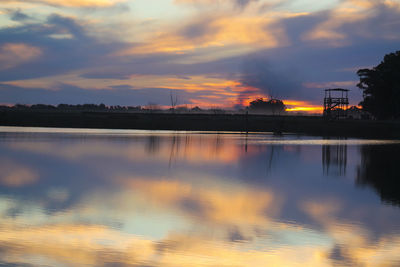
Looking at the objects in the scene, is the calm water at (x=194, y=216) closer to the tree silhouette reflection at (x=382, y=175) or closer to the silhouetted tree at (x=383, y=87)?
the tree silhouette reflection at (x=382, y=175)

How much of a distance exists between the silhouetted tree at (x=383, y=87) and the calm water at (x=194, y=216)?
→ 2681 inches

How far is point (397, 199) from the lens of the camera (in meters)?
25.4

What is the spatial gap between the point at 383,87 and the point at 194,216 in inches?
3669

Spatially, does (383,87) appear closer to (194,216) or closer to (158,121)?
(158,121)

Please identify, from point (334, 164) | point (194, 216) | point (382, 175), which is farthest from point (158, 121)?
point (194, 216)

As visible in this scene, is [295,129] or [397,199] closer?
[397,199]

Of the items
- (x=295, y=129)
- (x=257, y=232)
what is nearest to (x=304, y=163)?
(x=257, y=232)

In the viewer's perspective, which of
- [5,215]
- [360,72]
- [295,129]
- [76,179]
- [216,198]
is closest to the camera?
[5,215]

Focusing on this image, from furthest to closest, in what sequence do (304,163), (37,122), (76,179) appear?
(37,122)
(304,163)
(76,179)

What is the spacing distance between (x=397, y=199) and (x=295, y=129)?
104 m

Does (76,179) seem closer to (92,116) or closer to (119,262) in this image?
(119,262)

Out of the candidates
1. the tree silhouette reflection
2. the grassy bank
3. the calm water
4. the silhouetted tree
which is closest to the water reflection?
the calm water

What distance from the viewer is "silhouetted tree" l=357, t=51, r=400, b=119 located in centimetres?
10100

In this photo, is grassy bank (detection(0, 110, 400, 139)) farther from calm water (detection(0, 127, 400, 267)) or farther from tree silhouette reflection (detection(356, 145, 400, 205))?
calm water (detection(0, 127, 400, 267))
